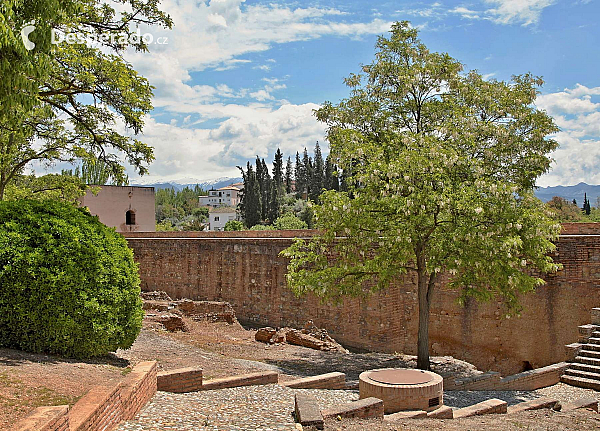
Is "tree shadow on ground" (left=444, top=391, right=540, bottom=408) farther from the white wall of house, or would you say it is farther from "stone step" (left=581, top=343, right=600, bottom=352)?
the white wall of house

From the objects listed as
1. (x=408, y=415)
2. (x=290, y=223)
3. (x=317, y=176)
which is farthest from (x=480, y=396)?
(x=317, y=176)

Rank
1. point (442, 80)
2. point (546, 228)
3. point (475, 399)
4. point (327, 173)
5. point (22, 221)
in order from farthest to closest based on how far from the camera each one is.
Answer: point (327, 173)
point (442, 80)
point (546, 228)
point (475, 399)
point (22, 221)

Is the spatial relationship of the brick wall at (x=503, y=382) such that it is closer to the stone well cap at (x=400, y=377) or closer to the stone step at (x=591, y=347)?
the stone step at (x=591, y=347)

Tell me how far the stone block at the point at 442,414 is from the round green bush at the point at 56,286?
4876 mm

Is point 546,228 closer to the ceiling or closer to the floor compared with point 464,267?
closer to the ceiling

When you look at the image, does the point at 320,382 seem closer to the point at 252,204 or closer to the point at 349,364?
the point at 349,364

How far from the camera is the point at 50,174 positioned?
19.3 metres

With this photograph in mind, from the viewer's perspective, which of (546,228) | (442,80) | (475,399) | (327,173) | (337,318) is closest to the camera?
(475,399)

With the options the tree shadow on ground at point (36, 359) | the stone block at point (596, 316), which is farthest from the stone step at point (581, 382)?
the tree shadow on ground at point (36, 359)

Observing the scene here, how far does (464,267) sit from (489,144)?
9.32 ft

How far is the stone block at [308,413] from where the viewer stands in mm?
6238

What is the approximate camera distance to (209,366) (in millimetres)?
10758

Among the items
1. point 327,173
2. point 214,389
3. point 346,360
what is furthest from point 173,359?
point 327,173

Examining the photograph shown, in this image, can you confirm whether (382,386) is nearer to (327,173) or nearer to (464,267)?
(464,267)
